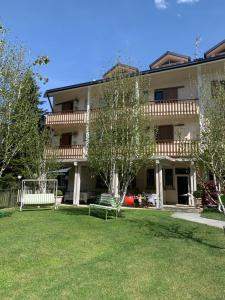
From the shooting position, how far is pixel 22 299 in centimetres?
544

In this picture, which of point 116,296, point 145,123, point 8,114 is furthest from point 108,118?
point 116,296

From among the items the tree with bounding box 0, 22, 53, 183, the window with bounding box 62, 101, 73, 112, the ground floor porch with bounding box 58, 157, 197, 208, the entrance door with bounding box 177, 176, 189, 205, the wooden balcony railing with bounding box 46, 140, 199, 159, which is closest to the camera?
the tree with bounding box 0, 22, 53, 183

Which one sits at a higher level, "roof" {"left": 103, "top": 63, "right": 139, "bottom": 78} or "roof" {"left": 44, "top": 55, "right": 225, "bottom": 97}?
"roof" {"left": 44, "top": 55, "right": 225, "bottom": 97}

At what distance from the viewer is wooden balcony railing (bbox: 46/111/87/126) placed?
28797 millimetres

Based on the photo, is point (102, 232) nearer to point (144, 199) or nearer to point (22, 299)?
point (22, 299)

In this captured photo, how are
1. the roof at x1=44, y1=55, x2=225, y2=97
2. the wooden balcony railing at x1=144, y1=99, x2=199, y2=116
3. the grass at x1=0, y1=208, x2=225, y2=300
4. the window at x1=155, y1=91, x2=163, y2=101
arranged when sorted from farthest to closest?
the window at x1=155, y1=91, x2=163, y2=101, the wooden balcony railing at x1=144, y1=99, x2=199, y2=116, the roof at x1=44, y1=55, x2=225, y2=97, the grass at x1=0, y1=208, x2=225, y2=300

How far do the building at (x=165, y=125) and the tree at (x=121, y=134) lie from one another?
16.8 feet

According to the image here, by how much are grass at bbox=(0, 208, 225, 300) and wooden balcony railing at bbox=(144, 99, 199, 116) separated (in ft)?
45.2

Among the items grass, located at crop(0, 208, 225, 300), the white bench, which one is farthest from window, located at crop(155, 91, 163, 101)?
grass, located at crop(0, 208, 225, 300)

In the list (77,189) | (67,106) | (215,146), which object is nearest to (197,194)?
(77,189)

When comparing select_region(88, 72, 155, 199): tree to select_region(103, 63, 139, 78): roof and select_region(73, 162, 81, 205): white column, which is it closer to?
select_region(103, 63, 139, 78): roof

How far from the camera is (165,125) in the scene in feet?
88.5

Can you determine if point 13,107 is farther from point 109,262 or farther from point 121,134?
point 109,262

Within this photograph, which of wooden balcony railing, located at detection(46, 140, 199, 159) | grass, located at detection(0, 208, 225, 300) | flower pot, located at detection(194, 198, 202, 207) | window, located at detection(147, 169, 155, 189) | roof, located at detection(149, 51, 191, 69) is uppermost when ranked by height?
roof, located at detection(149, 51, 191, 69)
